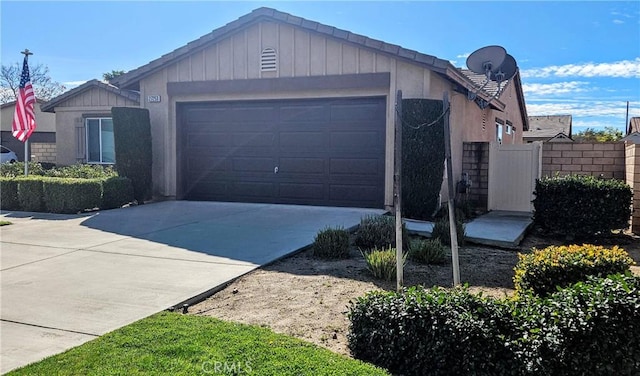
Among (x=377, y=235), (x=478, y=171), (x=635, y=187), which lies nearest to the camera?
(x=377, y=235)

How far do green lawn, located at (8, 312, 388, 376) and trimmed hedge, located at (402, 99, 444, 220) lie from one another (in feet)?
21.6

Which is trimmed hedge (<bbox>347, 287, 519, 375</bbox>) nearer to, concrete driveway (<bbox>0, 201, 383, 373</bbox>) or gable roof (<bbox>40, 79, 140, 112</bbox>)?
concrete driveway (<bbox>0, 201, 383, 373</bbox>)

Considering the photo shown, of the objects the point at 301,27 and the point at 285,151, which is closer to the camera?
the point at 301,27

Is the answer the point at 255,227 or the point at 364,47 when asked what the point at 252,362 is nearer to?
the point at 255,227

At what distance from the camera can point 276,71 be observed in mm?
11508

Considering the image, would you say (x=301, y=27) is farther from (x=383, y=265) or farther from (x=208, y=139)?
(x=383, y=265)

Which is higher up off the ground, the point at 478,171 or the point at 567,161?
the point at 567,161

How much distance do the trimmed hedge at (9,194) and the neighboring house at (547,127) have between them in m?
31.1

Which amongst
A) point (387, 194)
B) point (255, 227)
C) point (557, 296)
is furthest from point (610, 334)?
point (387, 194)

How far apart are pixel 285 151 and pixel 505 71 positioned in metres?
5.57

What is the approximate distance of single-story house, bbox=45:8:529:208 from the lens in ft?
35.2

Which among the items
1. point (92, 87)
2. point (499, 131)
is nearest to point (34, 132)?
point (92, 87)

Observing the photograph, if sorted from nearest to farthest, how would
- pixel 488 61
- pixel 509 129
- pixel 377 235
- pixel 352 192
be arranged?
pixel 488 61, pixel 377 235, pixel 352 192, pixel 509 129

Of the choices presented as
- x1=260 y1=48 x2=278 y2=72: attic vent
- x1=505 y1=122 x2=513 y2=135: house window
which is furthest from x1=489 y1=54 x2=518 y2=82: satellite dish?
x1=505 y1=122 x2=513 y2=135: house window
